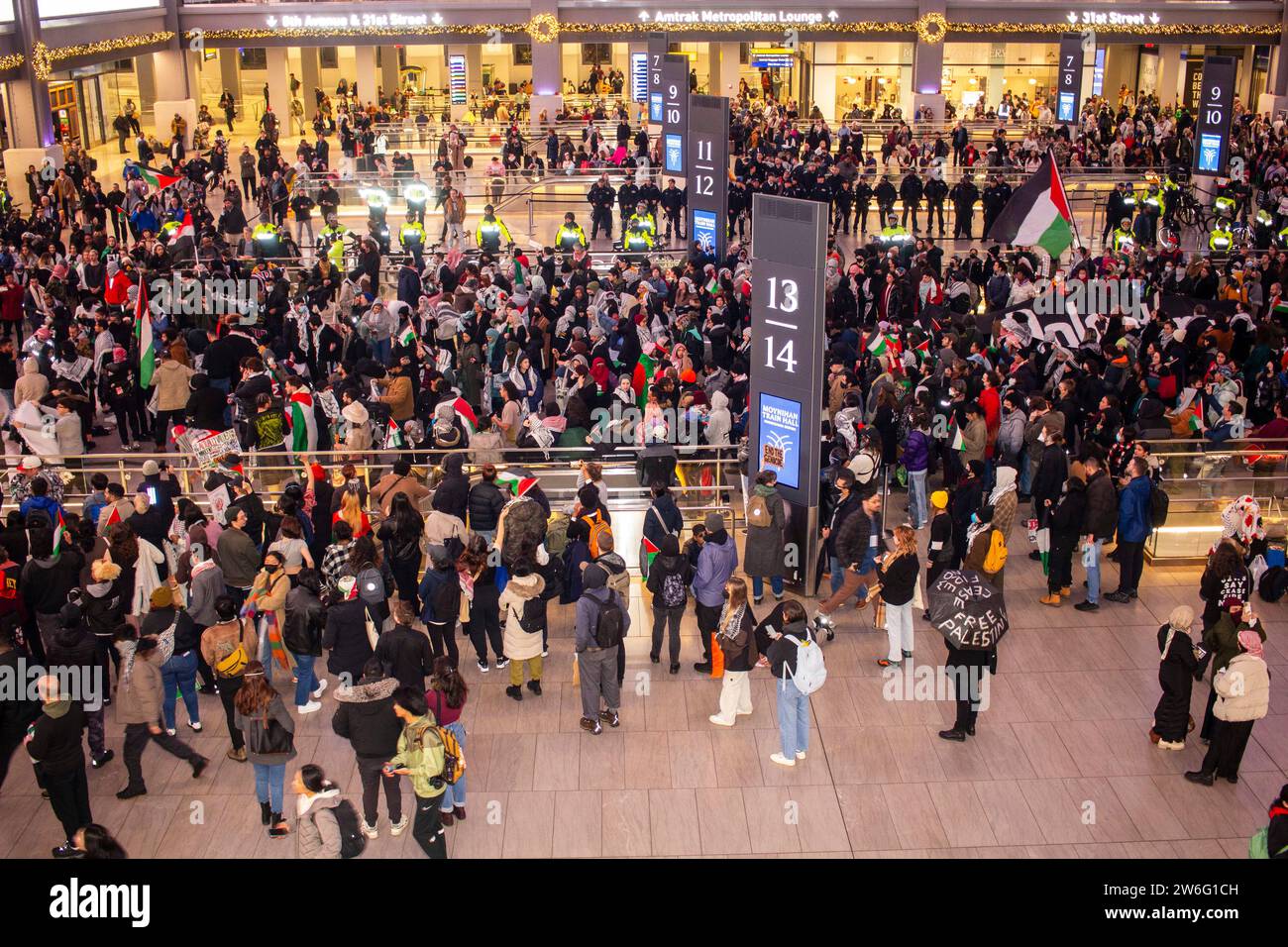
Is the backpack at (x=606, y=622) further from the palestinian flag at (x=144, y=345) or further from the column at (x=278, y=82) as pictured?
the column at (x=278, y=82)

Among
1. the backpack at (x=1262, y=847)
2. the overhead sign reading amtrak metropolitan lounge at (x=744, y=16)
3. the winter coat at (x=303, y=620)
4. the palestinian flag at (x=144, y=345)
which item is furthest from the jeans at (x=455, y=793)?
the overhead sign reading amtrak metropolitan lounge at (x=744, y=16)

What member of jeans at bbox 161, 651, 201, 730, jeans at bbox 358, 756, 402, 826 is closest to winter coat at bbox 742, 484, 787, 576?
jeans at bbox 358, 756, 402, 826

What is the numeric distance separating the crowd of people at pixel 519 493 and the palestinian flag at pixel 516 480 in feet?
0.17

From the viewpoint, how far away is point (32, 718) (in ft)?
30.3

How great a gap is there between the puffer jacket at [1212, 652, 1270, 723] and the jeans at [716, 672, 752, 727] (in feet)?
10.9

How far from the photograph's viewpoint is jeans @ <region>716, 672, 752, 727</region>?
1002cm

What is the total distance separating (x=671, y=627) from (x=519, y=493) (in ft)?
5.98

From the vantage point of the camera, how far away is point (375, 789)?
28.8 feet

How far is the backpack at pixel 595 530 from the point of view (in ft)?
36.5
